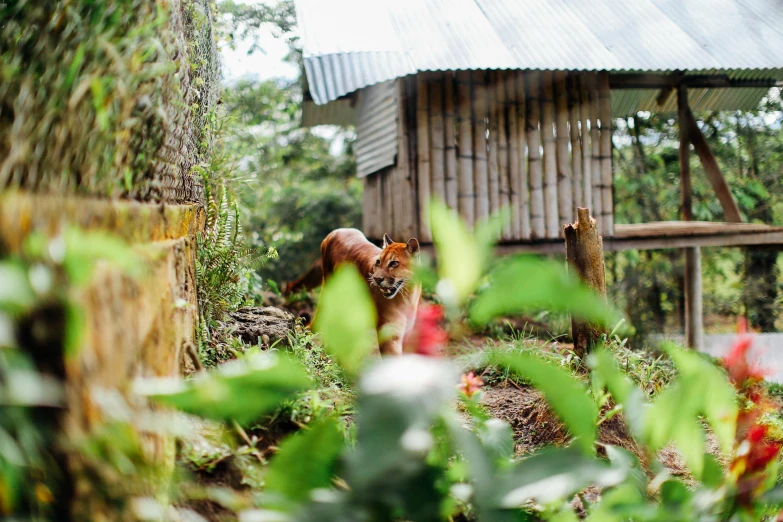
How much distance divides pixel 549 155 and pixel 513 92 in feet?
2.64

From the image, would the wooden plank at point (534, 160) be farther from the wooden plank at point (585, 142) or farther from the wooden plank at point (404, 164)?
the wooden plank at point (404, 164)

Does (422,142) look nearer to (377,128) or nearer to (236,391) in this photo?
(377,128)

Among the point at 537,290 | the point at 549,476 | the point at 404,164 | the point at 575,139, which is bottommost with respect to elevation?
the point at 549,476

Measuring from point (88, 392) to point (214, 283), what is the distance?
265 cm

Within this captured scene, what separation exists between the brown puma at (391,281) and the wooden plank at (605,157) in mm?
3172

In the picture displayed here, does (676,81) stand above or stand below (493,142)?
above

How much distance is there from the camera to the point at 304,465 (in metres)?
1.34

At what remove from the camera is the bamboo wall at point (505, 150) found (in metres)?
7.11

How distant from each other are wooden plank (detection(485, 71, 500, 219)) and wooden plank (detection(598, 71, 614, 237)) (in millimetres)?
1274

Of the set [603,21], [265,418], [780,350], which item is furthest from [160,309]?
[780,350]

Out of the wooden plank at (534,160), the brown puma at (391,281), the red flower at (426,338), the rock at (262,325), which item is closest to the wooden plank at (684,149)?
the wooden plank at (534,160)

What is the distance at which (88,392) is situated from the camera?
1196mm

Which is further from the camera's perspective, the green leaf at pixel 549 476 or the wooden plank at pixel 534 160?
the wooden plank at pixel 534 160

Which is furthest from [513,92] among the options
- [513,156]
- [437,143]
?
[437,143]
